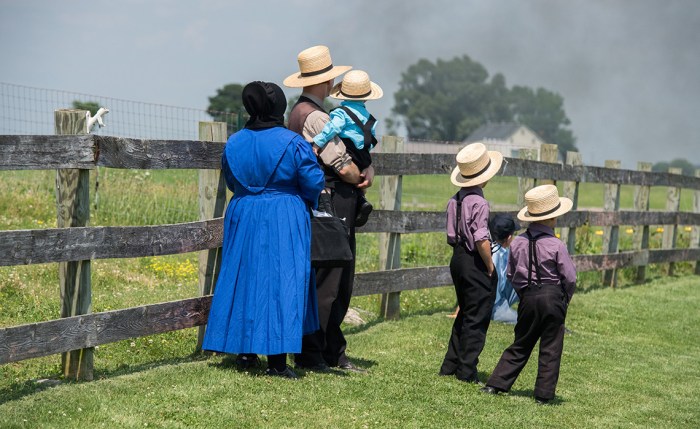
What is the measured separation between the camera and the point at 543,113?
160 m

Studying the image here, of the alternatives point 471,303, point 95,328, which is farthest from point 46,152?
point 471,303

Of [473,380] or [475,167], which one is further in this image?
[473,380]

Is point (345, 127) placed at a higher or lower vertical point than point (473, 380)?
higher

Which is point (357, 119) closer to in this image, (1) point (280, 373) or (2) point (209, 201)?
(2) point (209, 201)

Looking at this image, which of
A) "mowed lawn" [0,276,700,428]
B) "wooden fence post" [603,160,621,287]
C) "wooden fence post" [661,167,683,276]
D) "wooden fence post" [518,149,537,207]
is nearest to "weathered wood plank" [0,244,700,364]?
"mowed lawn" [0,276,700,428]

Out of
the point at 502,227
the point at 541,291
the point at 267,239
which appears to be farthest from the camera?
the point at 502,227

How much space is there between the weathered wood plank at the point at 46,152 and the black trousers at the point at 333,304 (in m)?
1.86

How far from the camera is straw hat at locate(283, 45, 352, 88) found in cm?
684

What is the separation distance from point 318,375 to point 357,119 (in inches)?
72.4

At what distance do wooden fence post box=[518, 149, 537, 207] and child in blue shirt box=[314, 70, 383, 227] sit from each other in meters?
4.40

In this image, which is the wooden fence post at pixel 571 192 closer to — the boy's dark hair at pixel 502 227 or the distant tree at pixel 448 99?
the boy's dark hair at pixel 502 227

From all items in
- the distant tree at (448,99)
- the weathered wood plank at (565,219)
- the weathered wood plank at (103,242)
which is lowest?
the weathered wood plank at (103,242)

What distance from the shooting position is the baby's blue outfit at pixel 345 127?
21.7 feet

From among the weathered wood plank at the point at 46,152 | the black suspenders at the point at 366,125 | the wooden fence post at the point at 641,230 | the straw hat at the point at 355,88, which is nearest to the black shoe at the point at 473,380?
the black suspenders at the point at 366,125
